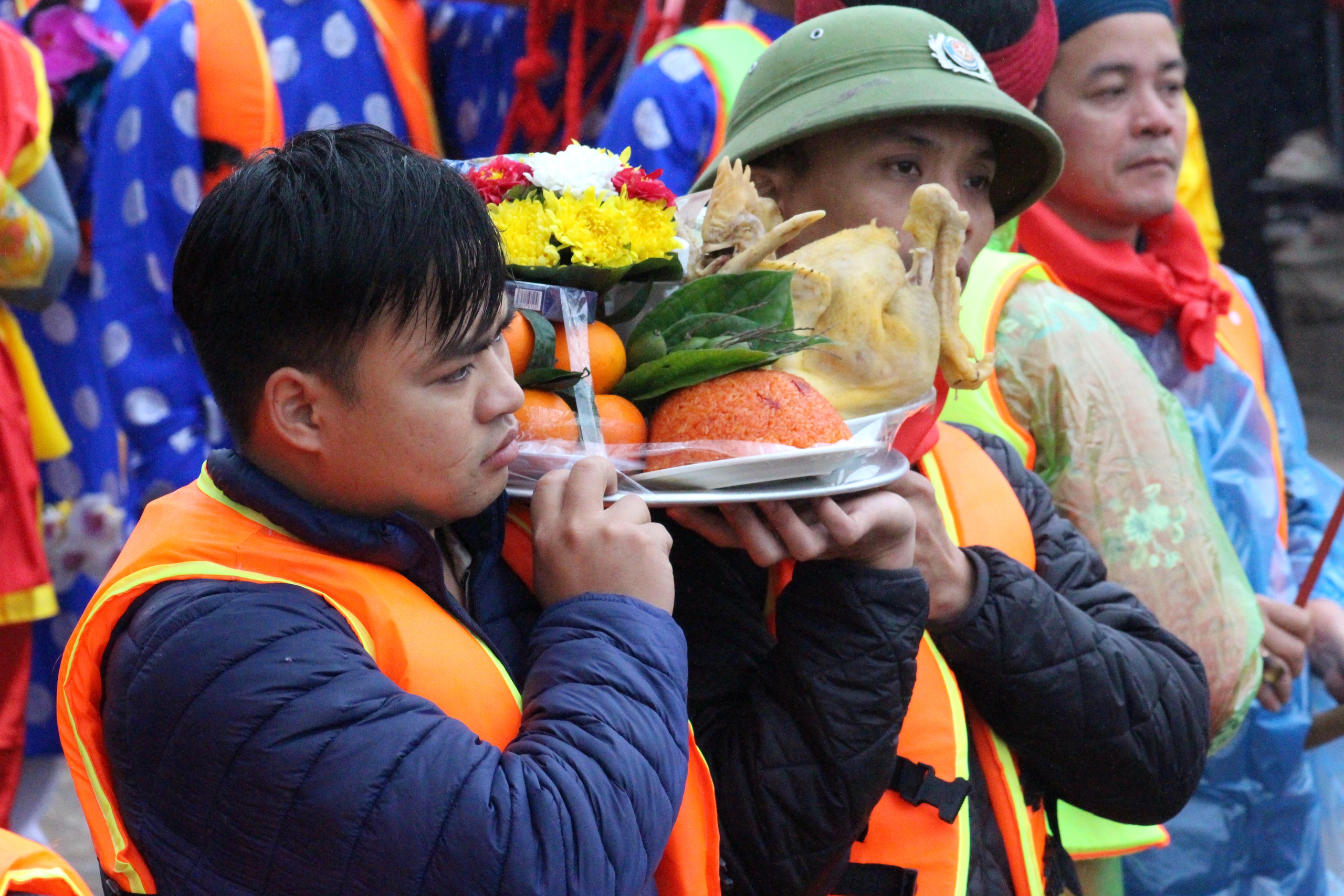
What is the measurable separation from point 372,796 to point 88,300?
3.08 meters

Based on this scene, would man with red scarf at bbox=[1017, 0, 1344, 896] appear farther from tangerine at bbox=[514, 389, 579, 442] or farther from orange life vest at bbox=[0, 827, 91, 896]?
orange life vest at bbox=[0, 827, 91, 896]

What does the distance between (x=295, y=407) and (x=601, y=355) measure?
1.17 ft

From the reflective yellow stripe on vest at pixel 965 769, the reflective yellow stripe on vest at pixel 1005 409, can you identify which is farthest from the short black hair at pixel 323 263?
the reflective yellow stripe on vest at pixel 1005 409

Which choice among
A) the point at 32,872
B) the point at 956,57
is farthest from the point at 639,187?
the point at 32,872

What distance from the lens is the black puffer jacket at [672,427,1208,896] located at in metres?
1.52

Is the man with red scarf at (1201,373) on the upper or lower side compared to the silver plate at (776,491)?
lower

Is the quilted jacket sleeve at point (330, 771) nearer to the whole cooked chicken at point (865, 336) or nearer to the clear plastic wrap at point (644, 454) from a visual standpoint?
the clear plastic wrap at point (644, 454)

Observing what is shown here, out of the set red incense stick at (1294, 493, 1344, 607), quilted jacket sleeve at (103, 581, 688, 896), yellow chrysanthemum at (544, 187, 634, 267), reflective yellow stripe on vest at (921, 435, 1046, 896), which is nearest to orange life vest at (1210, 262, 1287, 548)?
red incense stick at (1294, 493, 1344, 607)

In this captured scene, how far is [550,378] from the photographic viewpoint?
4.73ft

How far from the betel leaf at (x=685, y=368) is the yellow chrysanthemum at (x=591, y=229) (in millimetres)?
123

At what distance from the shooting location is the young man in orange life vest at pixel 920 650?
1.53m

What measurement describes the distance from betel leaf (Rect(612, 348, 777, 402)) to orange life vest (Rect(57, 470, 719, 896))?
36 centimetres

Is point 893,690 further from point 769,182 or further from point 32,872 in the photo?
point 32,872

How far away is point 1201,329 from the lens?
2910mm
